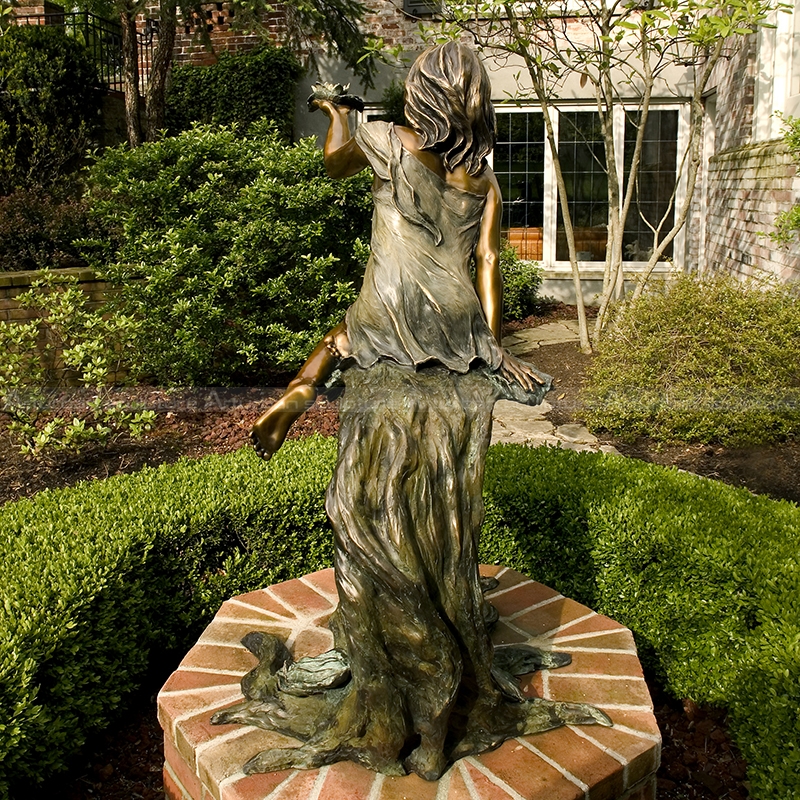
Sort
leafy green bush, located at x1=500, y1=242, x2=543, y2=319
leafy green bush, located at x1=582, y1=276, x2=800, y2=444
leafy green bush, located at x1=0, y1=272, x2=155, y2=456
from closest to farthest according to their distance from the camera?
leafy green bush, located at x1=0, y1=272, x2=155, y2=456 → leafy green bush, located at x1=582, y1=276, x2=800, y2=444 → leafy green bush, located at x1=500, y1=242, x2=543, y2=319

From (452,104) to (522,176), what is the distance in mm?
10972

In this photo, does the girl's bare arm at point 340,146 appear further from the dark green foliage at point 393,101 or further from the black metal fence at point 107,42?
the black metal fence at point 107,42

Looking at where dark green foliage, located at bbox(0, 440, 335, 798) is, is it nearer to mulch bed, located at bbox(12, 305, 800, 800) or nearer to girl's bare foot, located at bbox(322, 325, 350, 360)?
mulch bed, located at bbox(12, 305, 800, 800)

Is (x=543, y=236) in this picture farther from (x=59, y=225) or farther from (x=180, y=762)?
(x=180, y=762)

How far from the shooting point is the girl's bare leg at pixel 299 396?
236cm

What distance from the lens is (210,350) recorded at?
7.10 meters

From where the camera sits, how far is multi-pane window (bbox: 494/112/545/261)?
41.1 ft

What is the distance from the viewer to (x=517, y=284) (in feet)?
37.1

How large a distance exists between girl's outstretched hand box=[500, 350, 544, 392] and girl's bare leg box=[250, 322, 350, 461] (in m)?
0.47

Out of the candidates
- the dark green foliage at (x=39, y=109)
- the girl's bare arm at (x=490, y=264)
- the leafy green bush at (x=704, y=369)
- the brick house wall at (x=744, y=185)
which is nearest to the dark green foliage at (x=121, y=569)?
the girl's bare arm at (x=490, y=264)

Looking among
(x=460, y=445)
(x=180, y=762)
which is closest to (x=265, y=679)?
(x=180, y=762)

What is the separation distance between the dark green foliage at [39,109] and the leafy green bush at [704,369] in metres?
7.19

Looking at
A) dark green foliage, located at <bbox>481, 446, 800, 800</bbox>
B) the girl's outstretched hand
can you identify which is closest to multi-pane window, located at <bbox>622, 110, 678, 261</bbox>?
dark green foliage, located at <bbox>481, 446, 800, 800</bbox>

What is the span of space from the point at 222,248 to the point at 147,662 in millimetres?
4633
